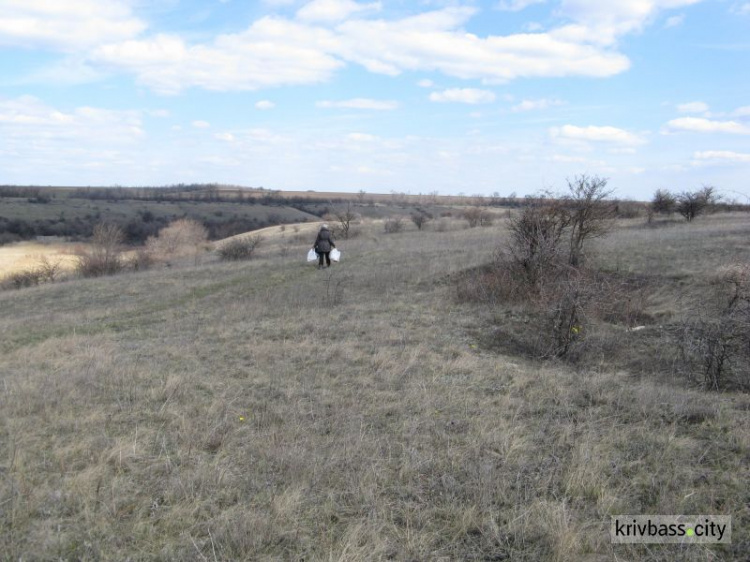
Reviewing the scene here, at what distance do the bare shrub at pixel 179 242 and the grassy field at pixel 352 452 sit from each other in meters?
35.9

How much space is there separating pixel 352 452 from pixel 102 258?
104 ft

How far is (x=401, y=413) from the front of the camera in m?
5.03

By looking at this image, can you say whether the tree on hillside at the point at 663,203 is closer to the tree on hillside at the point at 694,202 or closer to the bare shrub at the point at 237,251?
the tree on hillside at the point at 694,202

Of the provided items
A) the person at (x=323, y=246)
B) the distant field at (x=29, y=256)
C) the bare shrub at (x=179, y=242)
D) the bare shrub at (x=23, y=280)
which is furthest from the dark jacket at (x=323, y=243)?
the bare shrub at (x=179, y=242)

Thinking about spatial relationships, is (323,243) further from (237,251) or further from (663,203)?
(663,203)

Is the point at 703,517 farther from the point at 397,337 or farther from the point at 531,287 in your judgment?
the point at 531,287

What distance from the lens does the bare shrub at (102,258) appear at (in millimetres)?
30547

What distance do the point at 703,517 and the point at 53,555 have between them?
3.71 meters

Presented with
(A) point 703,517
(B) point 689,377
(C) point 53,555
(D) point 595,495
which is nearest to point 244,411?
(C) point 53,555

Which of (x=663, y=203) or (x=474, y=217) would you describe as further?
(x=474, y=217)

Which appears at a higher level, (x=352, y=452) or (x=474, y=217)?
(x=474, y=217)

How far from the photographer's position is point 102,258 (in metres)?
31.4

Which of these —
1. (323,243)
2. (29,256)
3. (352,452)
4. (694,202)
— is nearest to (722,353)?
(352,452)

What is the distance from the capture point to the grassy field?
3.05 metres
